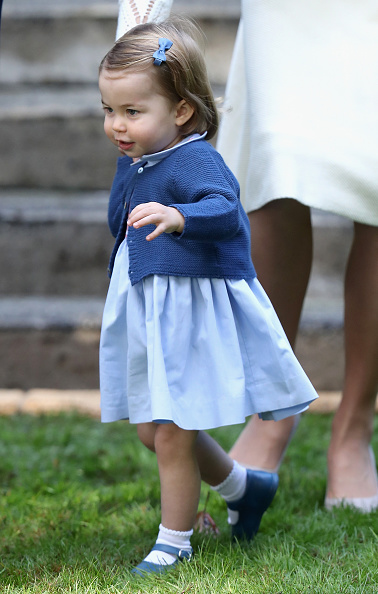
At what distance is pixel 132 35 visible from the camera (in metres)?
1.77

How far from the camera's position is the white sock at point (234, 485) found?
2.00m

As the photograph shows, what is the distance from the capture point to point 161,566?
1.76 m

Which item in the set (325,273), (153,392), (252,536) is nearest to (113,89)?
(153,392)

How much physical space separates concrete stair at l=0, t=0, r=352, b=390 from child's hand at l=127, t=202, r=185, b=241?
Answer: 2173 mm

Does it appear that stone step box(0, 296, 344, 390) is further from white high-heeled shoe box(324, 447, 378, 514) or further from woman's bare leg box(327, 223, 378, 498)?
white high-heeled shoe box(324, 447, 378, 514)

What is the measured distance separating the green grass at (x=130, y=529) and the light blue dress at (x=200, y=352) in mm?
330

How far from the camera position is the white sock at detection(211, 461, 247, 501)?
1999 mm

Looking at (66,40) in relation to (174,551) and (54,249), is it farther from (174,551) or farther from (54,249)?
(174,551)

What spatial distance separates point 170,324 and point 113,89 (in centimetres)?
52

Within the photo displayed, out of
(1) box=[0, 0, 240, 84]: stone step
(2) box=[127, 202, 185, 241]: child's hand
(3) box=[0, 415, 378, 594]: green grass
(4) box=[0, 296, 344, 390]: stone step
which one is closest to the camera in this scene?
(2) box=[127, 202, 185, 241]: child's hand

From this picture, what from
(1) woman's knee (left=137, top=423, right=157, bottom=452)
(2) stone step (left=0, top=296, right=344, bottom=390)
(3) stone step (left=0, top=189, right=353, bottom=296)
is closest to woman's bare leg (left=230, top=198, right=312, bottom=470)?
(1) woman's knee (left=137, top=423, right=157, bottom=452)

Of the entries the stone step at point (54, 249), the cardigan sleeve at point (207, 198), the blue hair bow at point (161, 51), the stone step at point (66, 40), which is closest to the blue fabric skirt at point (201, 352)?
the cardigan sleeve at point (207, 198)

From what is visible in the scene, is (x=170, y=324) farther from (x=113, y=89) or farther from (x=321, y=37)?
(x=321, y=37)

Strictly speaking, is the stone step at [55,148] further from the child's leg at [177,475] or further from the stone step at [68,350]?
the child's leg at [177,475]
